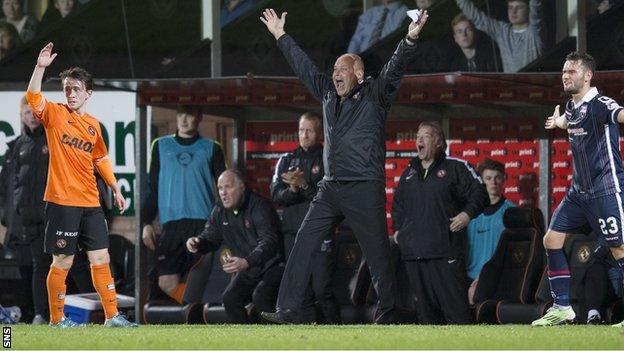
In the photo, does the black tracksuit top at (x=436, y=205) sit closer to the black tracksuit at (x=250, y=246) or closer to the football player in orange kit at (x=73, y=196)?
the black tracksuit at (x=250, y=246)

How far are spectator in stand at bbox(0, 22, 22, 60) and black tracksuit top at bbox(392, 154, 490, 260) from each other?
4.52 m

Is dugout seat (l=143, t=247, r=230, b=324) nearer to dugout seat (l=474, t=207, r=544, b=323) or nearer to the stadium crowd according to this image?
the stadium crowd

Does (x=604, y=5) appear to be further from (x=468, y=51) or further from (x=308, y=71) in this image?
(x=308, y=71)

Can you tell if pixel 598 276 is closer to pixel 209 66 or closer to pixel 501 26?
pixel 501 26

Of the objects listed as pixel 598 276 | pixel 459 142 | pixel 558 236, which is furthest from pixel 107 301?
pixel 459 142

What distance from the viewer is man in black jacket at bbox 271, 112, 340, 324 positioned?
13.4 m

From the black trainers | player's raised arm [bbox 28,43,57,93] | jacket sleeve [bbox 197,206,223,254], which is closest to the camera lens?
player's raised arm [bbox 28,43,57,93]

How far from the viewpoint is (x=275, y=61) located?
14422 millimetres

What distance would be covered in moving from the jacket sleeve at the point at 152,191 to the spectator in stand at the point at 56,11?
1609 mm

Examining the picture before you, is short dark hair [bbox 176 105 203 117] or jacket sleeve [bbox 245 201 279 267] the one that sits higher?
short dark hair [bbox 176 105 203 117]

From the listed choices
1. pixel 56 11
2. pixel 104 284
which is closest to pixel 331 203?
pixel 104 284

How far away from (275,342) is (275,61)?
5342 mm

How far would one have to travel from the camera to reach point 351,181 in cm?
1104

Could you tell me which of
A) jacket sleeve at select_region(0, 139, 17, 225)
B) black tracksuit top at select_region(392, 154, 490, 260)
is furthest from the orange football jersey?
jacket sleeve at select_region(0, 139, 17, 225)
